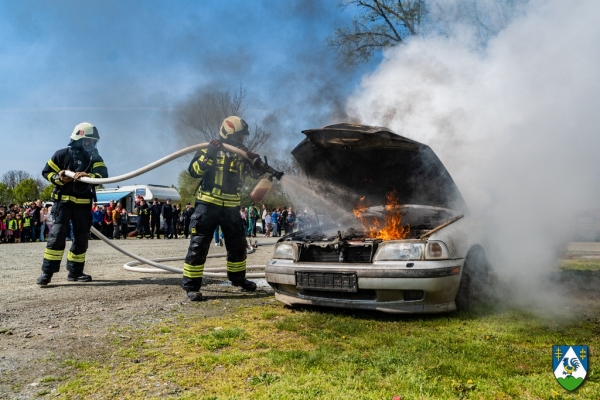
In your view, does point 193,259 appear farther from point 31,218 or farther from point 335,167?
point 31,218

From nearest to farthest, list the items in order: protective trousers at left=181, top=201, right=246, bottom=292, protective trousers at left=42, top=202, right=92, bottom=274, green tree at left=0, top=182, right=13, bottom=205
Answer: protective trousers at left=181, top=201, right=246, bottom=292 < protective trousers at left=42, top=202, right=92, bottom=274 < green tree at left=0, top=182, right=13, bottom=205

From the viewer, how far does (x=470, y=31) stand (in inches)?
278

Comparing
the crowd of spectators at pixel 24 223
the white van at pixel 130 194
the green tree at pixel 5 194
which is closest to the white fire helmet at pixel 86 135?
the crowd of spectators at pixel 24 223

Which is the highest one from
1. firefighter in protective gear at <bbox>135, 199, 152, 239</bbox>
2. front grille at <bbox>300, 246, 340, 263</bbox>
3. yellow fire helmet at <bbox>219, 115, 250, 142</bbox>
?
yellow fire helmet at <bbox>219, 115, 250, 142</bbox>

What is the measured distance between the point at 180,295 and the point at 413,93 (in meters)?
4.54

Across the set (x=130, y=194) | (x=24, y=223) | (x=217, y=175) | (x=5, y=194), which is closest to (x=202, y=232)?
(x=217, y=175)

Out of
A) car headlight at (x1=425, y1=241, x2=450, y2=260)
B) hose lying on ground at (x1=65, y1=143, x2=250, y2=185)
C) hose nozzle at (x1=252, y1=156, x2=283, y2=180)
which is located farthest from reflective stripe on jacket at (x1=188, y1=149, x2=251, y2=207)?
car headlight at (x1=425, y1=241, x2=450, y2=260)

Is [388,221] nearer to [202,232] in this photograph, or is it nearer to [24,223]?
[202,232]

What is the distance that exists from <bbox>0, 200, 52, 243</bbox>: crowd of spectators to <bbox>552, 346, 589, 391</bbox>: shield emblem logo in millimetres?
18402

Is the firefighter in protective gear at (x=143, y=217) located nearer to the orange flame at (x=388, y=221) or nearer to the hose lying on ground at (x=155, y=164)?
the hose lying on ground at (x=155, y=164)

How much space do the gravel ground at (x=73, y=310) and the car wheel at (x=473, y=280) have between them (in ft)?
7.12

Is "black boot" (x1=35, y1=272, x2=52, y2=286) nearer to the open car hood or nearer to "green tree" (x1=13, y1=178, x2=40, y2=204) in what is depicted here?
the open car hood

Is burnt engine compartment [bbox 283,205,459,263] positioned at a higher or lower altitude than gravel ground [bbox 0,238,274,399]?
higher

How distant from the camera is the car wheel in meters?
4.27
